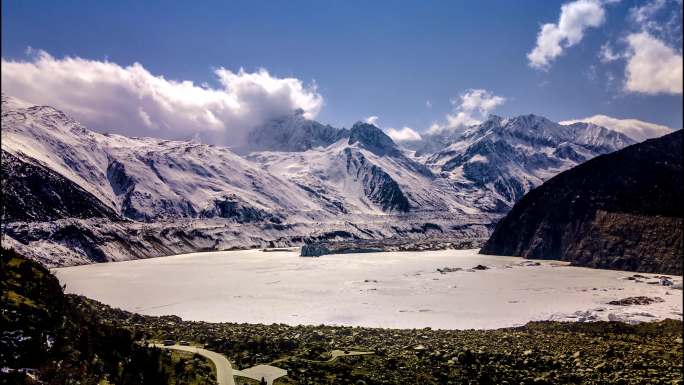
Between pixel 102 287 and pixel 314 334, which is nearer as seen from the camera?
pixel 314 334

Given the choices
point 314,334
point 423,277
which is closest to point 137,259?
point 423,277

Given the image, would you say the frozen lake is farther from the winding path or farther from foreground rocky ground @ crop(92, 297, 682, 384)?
the winding path

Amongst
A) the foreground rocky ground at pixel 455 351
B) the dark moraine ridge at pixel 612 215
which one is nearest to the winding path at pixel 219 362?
the foreground rocky ground at pixel 455 351

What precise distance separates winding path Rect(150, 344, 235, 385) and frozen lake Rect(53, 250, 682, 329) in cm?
2213

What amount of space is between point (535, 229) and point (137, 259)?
149 m

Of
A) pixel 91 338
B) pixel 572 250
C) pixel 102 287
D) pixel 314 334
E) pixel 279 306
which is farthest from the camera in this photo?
pixel 572 250

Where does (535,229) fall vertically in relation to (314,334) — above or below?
above

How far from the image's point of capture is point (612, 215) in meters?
144

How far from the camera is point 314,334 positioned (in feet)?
189

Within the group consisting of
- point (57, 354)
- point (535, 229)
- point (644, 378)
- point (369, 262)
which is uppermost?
point (535, 229)

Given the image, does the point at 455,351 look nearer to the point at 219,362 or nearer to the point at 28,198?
the point at 219,362

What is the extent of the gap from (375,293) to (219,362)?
187ft

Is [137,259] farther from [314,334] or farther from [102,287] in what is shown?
[314,334]

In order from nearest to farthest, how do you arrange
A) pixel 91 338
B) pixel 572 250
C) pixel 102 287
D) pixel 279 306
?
pixel 91 338
pixel 279 306
pixel 102 287
pixel 572 250
